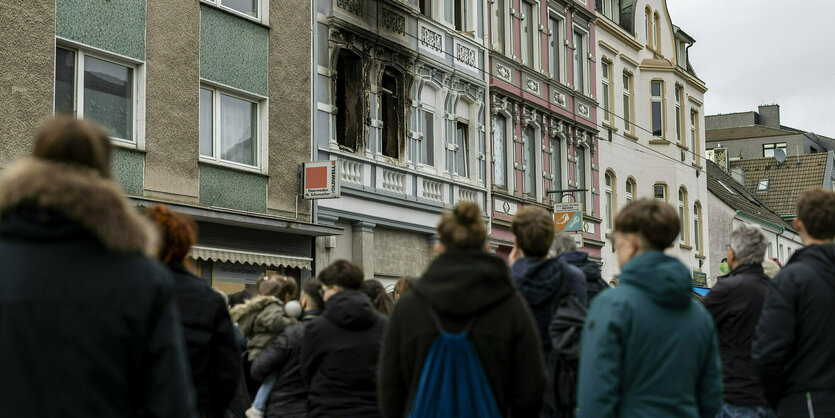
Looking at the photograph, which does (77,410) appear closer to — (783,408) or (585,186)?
(783,408)

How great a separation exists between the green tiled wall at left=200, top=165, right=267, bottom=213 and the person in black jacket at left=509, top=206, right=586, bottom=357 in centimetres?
1288

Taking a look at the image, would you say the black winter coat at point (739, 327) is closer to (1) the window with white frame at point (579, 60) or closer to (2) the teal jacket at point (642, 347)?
(2) the teal jacket at point (642, 347)

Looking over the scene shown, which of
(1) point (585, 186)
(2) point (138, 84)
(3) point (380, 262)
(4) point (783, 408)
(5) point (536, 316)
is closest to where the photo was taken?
(4) point (783, 408)

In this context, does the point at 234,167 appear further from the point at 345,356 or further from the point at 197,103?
the point at 345,356

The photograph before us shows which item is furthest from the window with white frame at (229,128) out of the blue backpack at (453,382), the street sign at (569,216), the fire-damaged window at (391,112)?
the blue backpack at (453,382)

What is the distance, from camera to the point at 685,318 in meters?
5.21

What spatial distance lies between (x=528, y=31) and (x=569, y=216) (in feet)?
18.5

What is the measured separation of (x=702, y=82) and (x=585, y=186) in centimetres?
1355

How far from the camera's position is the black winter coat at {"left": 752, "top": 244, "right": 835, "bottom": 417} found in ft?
19.7

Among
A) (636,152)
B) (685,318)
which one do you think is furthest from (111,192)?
(636,152)

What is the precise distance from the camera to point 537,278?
21.5 feet

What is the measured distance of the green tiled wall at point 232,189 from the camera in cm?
1900

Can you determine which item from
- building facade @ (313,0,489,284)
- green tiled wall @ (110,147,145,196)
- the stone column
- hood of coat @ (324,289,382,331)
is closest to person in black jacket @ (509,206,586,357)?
hood of coat @ (324,289,382,331)

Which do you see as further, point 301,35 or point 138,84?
point 301,35
